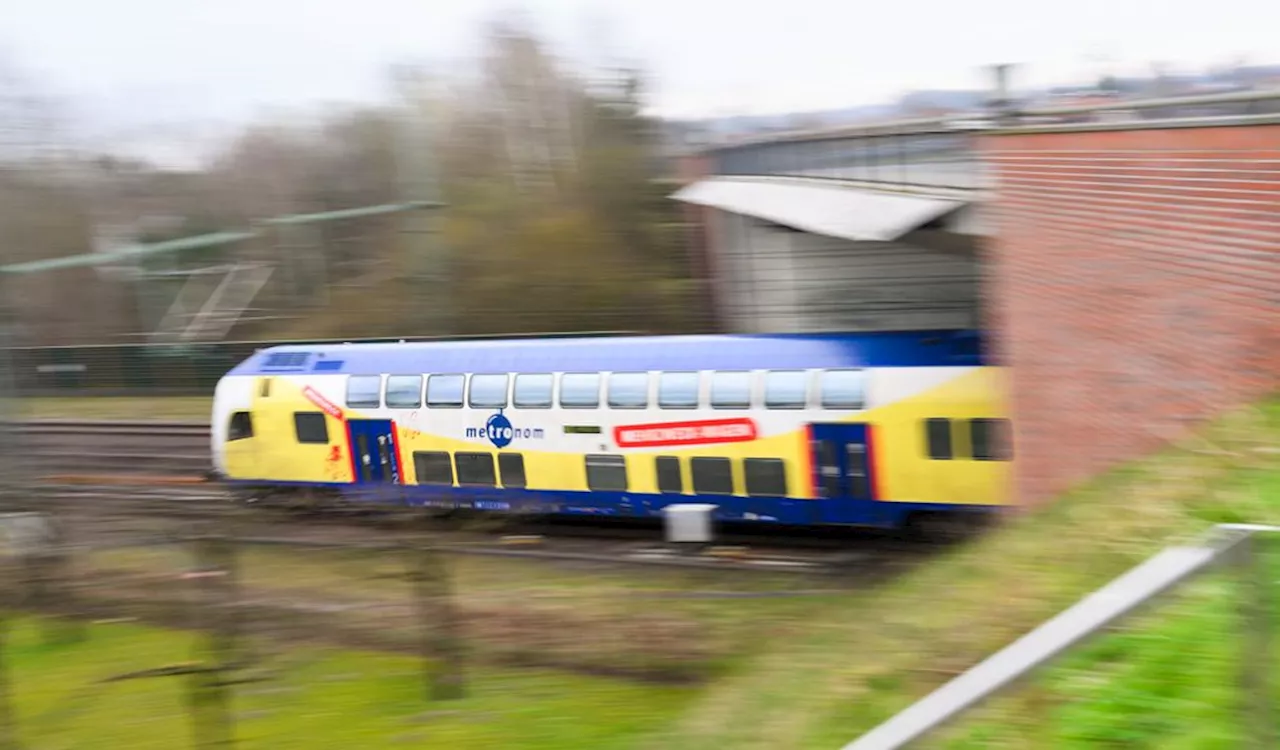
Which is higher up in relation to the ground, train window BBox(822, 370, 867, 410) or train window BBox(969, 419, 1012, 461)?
train window BBox(822, 370, 867, 410)

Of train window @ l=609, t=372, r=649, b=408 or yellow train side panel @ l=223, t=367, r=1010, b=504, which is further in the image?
train window @ l=609, t=372, r=649, b=408

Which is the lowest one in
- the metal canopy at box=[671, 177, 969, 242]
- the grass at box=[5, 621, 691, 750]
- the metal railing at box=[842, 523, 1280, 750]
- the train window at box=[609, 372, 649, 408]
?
the grass at box=[5, 621, 691, 750]

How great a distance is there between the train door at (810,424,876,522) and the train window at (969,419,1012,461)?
1307mm

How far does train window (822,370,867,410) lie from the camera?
47.2 feet

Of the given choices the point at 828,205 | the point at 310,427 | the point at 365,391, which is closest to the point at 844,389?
the point at 828,205

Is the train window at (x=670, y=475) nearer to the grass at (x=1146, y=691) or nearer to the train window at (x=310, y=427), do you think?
the train window at (x=310, y=427)

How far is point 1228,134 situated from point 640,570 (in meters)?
8.00

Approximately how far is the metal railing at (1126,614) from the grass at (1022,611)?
222 millimetres

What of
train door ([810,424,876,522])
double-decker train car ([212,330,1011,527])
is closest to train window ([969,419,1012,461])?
double-decker train car ([212,330,1011,527])

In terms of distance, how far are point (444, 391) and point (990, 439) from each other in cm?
779

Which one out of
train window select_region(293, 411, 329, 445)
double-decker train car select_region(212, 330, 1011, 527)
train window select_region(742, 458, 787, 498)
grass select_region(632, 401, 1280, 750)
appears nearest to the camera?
grass select_region(632, 401, 1280, 750)

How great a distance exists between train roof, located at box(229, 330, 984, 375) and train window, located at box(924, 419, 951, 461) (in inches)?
28.3

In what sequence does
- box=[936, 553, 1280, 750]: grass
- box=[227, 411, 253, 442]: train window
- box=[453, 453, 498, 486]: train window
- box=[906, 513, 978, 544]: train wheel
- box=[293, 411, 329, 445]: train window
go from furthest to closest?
1. box=[227, 411, 253, 442]: train window
2. box=[293, 411, 329, 445]: train window
3. box=[453, 453, 498, 486]: train window
4. box=[906, 513, 978, 544]: train wheel
5. box=[936, 553, 1280, 750]: grass

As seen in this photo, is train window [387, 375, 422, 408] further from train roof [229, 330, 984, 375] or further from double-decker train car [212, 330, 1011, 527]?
train roof [229, 330, 984, 375]
